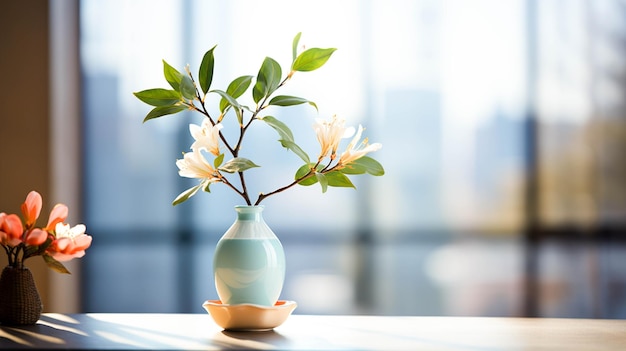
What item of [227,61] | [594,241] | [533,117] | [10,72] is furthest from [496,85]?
[10,72]

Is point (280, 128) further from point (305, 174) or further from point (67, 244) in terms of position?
point (67, 244)

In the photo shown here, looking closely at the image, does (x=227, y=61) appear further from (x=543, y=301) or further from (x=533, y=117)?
(x=543, y=301)

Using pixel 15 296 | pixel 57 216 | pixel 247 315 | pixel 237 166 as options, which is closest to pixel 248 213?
pixel 237 166

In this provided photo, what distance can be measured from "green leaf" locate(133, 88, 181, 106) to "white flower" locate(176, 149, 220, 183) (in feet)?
0.42

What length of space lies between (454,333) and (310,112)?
1903 mm

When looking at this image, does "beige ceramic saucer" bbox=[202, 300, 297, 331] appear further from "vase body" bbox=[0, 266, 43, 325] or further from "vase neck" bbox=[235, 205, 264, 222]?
"vase body" bbox=[0, 266, 43, 325]

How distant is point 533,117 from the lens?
10.6 feet

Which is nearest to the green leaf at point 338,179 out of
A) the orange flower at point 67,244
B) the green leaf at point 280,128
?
the green leaf at point 280,128

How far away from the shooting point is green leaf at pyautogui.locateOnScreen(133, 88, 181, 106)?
1537 mm

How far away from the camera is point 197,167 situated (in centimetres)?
151

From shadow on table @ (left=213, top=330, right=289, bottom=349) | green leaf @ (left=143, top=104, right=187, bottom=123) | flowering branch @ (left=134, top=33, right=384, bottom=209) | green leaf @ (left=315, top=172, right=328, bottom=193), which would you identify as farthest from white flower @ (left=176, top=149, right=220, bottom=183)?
shadow on table @ (left=213, top=330, right=289, bottom=349)

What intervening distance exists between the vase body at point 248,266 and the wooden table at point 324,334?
8 cm

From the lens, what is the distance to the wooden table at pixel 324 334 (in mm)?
1348

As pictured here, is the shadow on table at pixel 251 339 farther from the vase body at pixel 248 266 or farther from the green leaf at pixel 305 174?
the green leaf at pixel 305 174
